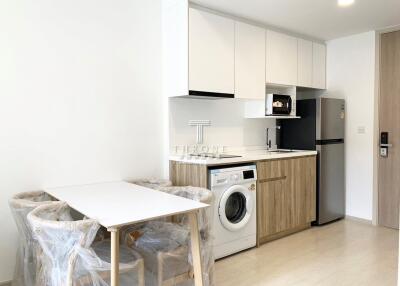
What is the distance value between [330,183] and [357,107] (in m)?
1.03

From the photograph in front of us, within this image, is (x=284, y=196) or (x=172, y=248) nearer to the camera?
(x=172, y=248)

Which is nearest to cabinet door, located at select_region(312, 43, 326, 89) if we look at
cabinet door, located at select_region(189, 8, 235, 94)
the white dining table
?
cabinet door, located at select_region(189, 8, 235, 94)

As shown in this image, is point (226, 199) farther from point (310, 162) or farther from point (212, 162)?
point (310, 162)

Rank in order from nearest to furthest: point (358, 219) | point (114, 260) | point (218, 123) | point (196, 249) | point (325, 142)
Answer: point (114, 260), point (196, 249), point (218, 123), point (325, 142), point (358, 219)

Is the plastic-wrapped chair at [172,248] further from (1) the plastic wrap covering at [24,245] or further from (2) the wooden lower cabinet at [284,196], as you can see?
(2) the wooden lower cabinet at [284,196]

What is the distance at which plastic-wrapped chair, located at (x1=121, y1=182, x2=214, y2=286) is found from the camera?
2.09 metres

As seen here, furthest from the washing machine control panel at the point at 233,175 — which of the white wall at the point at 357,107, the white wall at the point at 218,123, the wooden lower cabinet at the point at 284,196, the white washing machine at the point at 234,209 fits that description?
the white wall at the point at 357,107

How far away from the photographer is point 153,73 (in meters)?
3.17

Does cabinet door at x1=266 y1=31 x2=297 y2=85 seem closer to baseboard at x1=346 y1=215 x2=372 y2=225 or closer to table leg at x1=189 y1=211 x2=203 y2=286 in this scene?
baseboard at x1=346 y1=215 x2=372 y2=225

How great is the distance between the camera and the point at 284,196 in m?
3.52

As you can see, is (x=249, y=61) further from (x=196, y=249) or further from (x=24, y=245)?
(x=24, y=245)

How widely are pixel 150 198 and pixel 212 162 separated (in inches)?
32.9

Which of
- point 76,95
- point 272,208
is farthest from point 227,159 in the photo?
point 76,95

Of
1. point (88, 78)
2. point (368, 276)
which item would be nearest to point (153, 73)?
point (88, 78)
